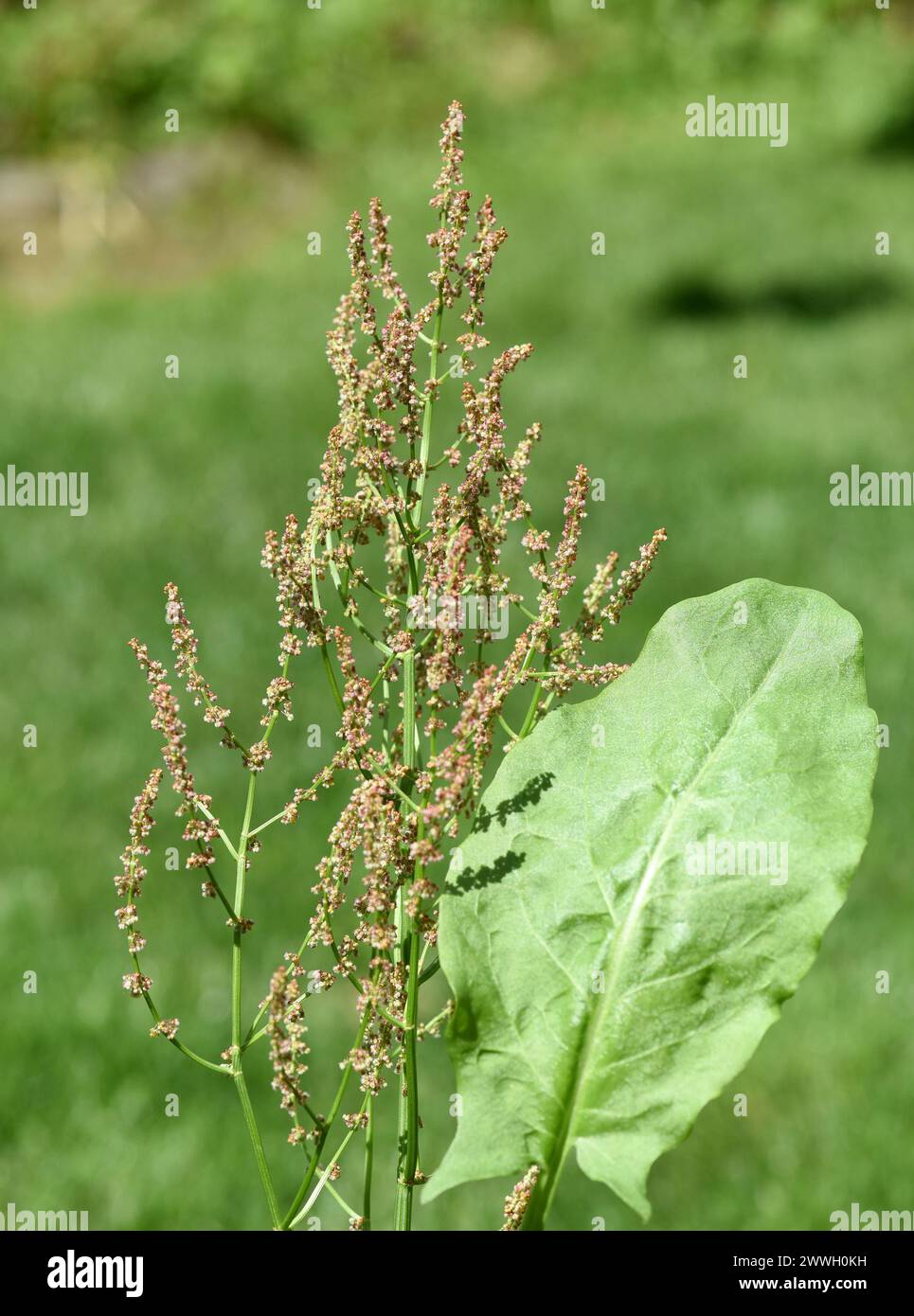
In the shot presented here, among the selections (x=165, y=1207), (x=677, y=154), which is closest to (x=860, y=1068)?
(x=165, y=1207)

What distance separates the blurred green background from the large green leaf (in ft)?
7.51

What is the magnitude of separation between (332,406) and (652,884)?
602cm

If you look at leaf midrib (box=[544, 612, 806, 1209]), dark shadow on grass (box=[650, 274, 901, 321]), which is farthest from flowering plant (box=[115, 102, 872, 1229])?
dark shadow on grass (box=[650, 274, 901, 321])

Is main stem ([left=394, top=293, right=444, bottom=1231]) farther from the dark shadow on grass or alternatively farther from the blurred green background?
the dark shadow on grass

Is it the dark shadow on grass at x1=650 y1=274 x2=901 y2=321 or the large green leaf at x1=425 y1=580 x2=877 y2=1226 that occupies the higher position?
the dark shadow on grass at x1=650 y1=274 x2=901 y2=321

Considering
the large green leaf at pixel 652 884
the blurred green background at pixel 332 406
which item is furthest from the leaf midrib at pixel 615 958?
the blurred green background at pixel 332 406

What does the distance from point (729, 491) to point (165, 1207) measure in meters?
3.92

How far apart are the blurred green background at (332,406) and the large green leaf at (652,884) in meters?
2.29

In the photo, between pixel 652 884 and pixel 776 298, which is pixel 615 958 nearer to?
pixel 652 884

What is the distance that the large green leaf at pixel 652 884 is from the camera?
0.93 meters

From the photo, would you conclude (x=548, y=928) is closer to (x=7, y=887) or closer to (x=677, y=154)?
(x=7, y=887)

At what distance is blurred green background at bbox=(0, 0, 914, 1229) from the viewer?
3439mm

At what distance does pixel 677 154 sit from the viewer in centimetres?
988

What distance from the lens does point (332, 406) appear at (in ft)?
22.3
